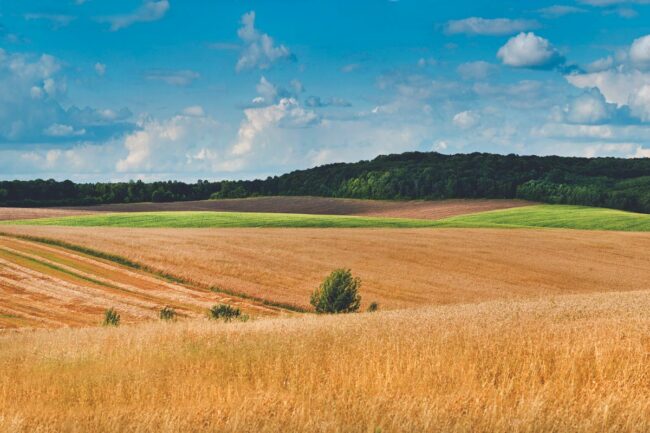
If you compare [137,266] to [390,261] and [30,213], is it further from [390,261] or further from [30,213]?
[30,213]

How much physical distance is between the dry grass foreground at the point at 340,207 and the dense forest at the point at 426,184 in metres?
6.27

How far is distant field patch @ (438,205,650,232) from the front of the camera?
8750 cm

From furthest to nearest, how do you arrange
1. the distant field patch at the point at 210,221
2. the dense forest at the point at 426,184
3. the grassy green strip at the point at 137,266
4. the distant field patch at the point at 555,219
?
1. the dense forest at the point at 426,184
2. the distant field patch at the point at 555,219
3. the distant field patch at the point at 210,221
4. the grassy green strip at the point at 137,266

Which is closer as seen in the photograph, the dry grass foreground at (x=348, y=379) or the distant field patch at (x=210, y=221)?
the dry grass foreground at (x=348, y=379)

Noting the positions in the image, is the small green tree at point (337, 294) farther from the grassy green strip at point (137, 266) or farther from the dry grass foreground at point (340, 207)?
the dry grass foreground at point (340, 207)

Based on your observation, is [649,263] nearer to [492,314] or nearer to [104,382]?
[492,314]

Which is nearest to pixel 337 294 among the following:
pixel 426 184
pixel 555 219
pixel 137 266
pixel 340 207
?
pixel 137 266

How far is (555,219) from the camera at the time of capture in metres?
94.2

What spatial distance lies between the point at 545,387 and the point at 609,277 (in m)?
47.7

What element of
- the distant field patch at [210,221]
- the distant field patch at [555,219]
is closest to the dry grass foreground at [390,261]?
the distant field patch at [210,221]

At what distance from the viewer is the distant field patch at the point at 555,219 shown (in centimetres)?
8750

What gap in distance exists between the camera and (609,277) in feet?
173

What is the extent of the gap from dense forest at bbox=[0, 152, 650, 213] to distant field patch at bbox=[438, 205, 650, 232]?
15704 mm

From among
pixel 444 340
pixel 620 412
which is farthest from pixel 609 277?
pixel 620 412
